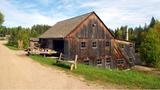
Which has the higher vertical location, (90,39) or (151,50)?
(90,39)

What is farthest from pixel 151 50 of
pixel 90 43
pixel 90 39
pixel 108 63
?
pixel 90 39

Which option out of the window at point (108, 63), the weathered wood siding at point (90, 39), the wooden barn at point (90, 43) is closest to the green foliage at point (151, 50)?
the wooden barn at point (90, 43)

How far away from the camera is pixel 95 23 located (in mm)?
36219

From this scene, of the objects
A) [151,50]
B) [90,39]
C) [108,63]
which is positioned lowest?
[108,63]

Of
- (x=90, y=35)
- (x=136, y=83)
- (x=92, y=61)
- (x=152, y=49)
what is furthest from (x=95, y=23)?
(x=136, y=83)

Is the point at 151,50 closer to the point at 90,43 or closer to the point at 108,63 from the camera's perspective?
the point at 108,63

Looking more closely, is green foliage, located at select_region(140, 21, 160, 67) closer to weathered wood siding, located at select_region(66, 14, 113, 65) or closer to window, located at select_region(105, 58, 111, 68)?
window, located at select_region(105, 58, 111, 68)

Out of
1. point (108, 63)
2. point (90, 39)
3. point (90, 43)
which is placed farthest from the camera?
point (108, 63)

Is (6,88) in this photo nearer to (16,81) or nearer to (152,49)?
(16,81)

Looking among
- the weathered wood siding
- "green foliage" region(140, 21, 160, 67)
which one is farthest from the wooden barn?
"green foliage" region(140, 21, 160, 67)

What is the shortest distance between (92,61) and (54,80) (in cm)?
2280

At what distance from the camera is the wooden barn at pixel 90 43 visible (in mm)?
34656

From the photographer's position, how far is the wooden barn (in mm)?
34656

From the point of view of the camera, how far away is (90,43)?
36188 millimetres
